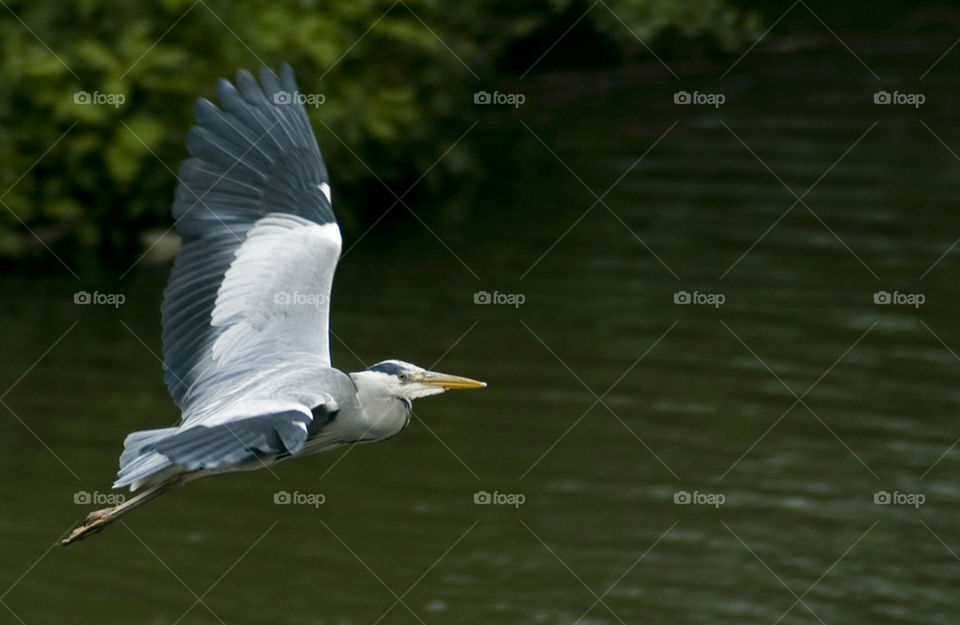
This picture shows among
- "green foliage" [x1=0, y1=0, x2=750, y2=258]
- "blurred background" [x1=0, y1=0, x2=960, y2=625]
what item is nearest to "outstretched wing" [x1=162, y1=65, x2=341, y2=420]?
"blurred background" [x1=0, y1=0, x2=960, y2=625]

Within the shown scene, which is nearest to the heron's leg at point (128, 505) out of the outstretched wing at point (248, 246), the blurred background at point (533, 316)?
the outstretched wing at point (248, 246)

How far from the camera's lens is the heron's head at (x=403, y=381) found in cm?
669

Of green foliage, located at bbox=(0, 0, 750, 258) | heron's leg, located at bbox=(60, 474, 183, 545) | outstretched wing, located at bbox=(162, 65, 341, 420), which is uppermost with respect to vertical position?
green foliage, located at bbox=(0, 0, 750, 258)

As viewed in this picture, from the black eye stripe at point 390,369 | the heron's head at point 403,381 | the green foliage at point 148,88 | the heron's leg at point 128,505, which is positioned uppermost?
the green foliage at point 148,88

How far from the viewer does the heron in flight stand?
643cm

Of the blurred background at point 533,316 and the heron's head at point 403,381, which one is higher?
the blurred background at point 533,316

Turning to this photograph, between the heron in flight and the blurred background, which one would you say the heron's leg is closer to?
the heron in flight

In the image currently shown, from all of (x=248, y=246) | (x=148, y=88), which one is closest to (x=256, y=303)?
(x=248, y=246)

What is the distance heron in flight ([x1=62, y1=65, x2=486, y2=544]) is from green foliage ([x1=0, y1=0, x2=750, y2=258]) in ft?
14.5

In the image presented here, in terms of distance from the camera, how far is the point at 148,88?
1220 cm

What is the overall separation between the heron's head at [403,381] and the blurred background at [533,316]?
198cm

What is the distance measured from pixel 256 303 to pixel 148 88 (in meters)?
5.55

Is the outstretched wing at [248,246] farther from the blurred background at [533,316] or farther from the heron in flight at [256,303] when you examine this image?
the blurred background at [533,316]

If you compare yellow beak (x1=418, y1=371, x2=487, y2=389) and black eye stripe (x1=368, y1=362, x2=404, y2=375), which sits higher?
black eye stripe (x1=368, y1=362, x2=404, y2=375)
